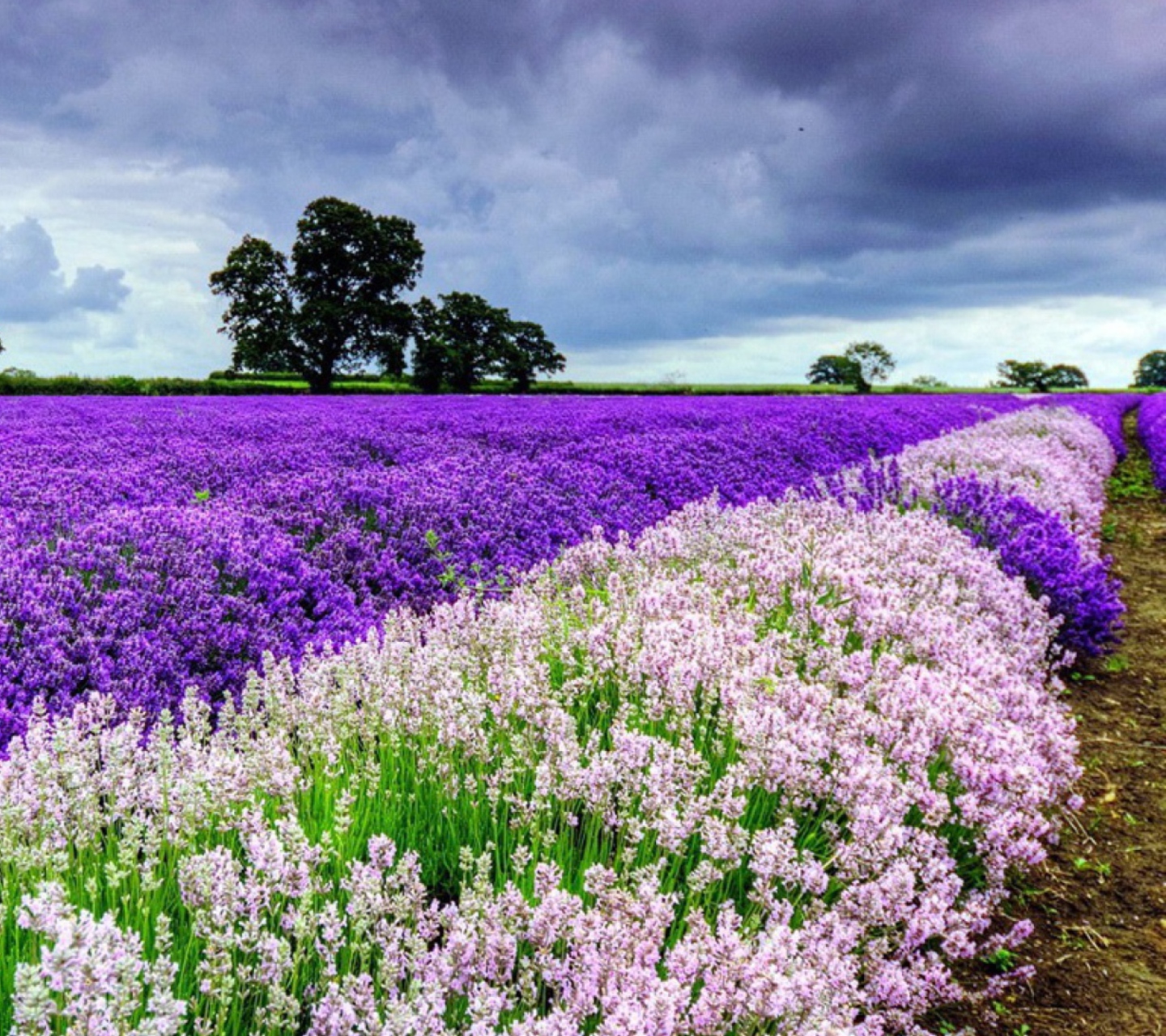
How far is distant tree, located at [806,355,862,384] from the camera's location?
85.3 metres

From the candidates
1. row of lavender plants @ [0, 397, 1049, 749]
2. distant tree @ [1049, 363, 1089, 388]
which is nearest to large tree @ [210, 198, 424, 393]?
row of lavender plants @ [0, 397, 1049, 749]

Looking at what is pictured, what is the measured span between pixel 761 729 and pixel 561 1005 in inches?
41.0

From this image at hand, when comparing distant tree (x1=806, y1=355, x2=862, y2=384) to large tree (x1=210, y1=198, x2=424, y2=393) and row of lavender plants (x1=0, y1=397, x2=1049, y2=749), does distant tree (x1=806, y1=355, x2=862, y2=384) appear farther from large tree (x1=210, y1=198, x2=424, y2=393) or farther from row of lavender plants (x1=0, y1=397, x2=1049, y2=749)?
row of lavender plants (x1=0, y1=397, x2=1049, y2=749)

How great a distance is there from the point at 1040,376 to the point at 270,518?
96.4 meters

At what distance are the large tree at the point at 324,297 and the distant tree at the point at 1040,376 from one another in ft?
228

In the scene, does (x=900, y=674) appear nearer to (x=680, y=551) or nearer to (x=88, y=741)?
(x=680, y=551)

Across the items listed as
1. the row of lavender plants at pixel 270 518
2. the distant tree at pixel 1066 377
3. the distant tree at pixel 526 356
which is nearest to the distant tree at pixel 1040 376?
the distant tree at pixel 1066 377

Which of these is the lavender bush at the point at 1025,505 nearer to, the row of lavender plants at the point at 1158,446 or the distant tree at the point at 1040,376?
the row of lavender plants at the point at 1158,446

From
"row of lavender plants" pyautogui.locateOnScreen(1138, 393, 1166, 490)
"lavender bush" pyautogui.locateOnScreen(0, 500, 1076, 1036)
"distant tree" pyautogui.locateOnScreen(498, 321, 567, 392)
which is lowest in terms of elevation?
"lavender bush" pyautogui.locateOnScreen(0, 500, 1076, 1036)

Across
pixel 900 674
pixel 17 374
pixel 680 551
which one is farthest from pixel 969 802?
pixel 17 374

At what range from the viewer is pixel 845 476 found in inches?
405

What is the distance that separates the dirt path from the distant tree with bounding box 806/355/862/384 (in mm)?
81188

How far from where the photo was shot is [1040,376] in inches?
3501

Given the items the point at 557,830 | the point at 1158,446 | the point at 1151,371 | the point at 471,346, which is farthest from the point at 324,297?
the point at 1151,371
